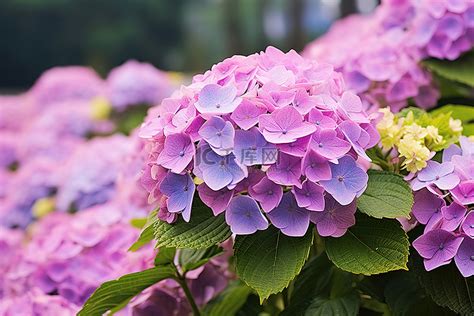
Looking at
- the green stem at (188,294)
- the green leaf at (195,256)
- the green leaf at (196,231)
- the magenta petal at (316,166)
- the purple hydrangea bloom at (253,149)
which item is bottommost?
the green stem at (188,294)

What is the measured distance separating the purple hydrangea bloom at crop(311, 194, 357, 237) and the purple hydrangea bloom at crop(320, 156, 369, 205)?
2 centimetres

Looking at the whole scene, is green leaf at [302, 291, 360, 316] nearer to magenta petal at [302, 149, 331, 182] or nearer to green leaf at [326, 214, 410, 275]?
green leaf at [326, 214, 410, 275]

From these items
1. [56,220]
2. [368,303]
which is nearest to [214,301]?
[368,303]

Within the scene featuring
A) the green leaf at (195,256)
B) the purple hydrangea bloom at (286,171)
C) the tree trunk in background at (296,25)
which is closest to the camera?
the purple hydrangea bloom at (286,171)

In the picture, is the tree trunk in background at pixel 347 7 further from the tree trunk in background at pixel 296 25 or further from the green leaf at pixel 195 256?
the green leaf at pixel 195 256

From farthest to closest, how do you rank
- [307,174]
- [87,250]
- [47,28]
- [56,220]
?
1. [47,28]
2. [56,220]
3. [87,250]
4. [307,174]

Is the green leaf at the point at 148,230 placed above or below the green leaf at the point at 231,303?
above

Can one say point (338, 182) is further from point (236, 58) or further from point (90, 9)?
point (90, 9)

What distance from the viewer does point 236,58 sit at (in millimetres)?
1068

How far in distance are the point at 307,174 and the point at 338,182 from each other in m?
0.05

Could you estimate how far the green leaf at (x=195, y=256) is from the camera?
44.9 inches

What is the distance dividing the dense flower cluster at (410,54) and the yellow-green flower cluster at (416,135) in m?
0.38

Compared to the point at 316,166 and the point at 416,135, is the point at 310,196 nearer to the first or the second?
the point at 316,166

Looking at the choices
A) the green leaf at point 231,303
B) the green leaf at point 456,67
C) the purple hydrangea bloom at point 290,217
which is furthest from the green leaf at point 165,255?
the green leaf at point 456,67
